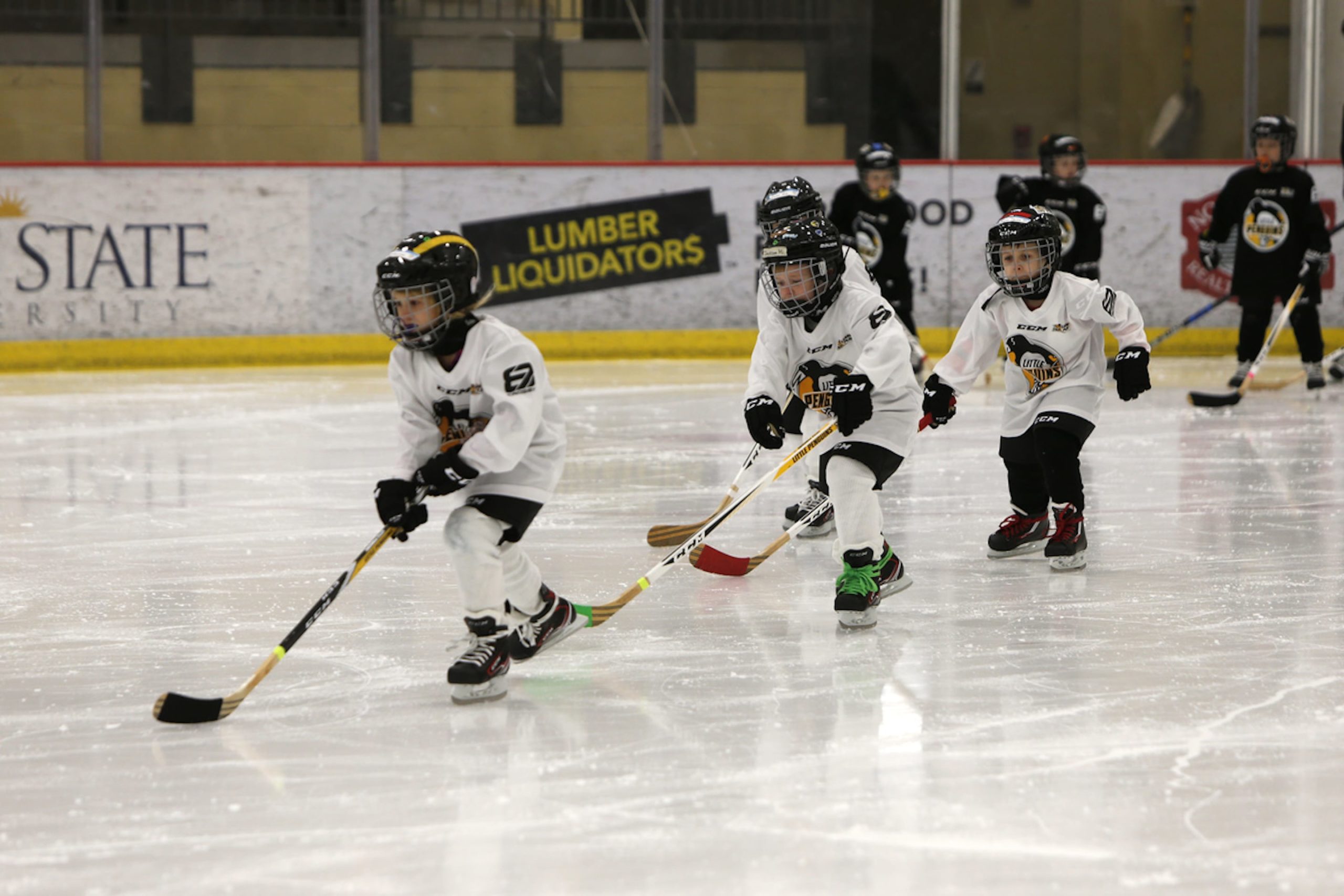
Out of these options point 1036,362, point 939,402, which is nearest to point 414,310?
point 939,402

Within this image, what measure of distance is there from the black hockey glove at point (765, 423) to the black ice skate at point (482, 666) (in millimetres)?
748

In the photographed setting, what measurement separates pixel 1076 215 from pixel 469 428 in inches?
219

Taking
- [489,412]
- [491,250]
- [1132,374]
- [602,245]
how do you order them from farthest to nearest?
[602,245], [491,250], [1132,374], [489,412]

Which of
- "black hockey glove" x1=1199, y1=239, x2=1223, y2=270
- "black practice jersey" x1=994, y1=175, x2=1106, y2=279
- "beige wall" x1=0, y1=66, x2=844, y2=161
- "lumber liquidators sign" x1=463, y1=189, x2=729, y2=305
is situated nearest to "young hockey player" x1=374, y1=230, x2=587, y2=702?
"black hockey glove" x1=1199, y1=239, x2=1223, y2=270

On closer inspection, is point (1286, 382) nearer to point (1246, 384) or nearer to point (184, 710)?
point (1246, 384)

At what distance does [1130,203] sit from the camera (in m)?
9.49

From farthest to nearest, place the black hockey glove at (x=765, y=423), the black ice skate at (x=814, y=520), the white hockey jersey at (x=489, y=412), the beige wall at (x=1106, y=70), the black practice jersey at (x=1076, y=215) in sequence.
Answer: the beige wall at (x=1106, y=70)
the black practice jersey at (x=1076, y=215)
the black ice skate at (x=814, y=520)
the black hockey glove at (x=765, y=423)
the white hockey jersey at (x=489, y=412)

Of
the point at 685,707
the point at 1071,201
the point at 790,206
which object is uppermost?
the point at 1071,201

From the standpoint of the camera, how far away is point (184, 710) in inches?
103

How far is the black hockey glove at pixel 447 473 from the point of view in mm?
2713

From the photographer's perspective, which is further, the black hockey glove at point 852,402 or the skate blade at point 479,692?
the black hockey glove at point 852,402

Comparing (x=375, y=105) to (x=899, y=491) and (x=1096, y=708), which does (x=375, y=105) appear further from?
(x=1096, y=708)

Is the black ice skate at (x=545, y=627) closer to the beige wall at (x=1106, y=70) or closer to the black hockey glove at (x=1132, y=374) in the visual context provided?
the black hockey glove at (x=1132, y=374)

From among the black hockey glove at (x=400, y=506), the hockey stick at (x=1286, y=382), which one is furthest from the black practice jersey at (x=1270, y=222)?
the black hockey glove at (x=400, y=506)
